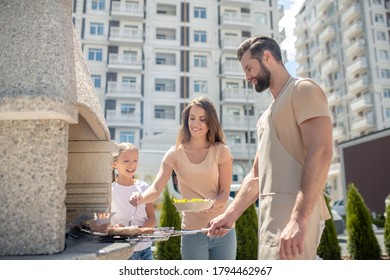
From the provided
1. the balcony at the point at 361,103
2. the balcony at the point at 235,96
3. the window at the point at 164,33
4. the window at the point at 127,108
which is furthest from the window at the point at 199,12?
the balcony at the point at 361,103

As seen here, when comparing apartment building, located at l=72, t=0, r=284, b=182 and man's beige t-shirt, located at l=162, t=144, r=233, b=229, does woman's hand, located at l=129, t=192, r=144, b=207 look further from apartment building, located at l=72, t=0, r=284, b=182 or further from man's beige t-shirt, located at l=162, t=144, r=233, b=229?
apartment building, located at l=72, t=0, r=284, b=182

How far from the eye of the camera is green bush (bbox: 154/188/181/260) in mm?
3580

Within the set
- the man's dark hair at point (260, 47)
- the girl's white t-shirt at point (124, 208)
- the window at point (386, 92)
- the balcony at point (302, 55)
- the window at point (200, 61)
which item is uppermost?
the balcony at point (302, 55)

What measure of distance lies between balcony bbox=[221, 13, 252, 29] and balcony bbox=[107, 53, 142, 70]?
13.1 ft

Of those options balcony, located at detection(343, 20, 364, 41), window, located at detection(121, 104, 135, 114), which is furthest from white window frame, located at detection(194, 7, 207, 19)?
balcony, located at detection(343, 20, 364, 41)

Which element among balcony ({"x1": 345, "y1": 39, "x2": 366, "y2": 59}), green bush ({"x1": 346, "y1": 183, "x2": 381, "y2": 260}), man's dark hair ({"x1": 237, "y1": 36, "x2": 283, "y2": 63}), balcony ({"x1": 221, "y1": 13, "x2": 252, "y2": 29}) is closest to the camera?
man's dark hair ({"x1": 237, "y1": 36, "x2": 283, "y2": 63})

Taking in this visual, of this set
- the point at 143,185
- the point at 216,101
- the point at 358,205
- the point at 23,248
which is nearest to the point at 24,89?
the point at 23,248

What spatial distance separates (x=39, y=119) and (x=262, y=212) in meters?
0.67

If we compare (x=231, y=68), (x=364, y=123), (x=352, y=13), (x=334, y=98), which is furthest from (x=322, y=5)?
(x=231, y=68)

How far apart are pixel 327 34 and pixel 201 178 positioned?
74.4ft

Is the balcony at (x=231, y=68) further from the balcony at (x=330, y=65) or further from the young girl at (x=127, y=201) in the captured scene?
the young girl at (x=127, y=201)

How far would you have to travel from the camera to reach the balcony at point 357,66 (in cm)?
1955

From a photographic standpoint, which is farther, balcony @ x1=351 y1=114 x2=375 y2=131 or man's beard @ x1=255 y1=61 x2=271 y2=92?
balcony @ x1=351 y1=114 x2=375 y2=131

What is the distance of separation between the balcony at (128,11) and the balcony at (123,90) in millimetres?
2929
